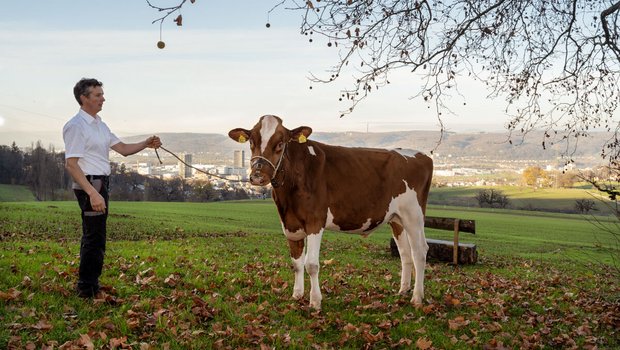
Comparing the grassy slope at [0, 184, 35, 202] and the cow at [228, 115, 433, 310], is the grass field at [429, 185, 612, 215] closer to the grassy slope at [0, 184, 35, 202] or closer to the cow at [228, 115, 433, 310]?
the grassy slope at [0, 184, 35, 202]

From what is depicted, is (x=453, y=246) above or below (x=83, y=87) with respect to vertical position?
below

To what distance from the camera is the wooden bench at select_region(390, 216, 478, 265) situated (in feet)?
60.6

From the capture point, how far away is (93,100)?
7848mm

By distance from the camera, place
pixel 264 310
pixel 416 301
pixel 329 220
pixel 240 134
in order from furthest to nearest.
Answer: pixel 416 301
pixel 329 220
pixel 240 134
pixel 264 310

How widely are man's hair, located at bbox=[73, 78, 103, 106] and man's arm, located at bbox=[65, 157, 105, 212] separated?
930mm

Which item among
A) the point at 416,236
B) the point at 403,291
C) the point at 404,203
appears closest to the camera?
the point at 404,203

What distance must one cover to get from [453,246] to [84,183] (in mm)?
14145

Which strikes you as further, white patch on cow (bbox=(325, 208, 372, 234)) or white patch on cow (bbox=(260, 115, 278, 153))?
white patch on cow (bbox=(325, 208, 372, 234))

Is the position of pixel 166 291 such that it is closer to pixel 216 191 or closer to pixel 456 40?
pixel 456 40

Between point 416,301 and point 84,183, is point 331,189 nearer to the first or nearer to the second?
point 416,301

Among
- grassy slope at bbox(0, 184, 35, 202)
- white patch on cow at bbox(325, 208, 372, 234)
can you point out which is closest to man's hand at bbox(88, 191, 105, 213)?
white patch on cow at bbox(325, 208, 372, 234)

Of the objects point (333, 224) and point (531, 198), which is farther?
point (531, 198)

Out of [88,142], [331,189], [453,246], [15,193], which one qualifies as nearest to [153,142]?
[88,142]

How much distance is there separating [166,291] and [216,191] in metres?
95.1
